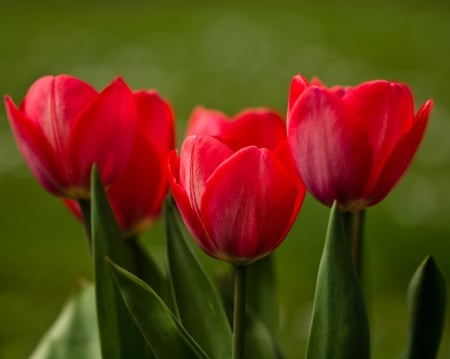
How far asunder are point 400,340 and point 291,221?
1.85 metres

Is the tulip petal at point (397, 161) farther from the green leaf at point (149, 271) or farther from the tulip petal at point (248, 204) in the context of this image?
the green leaf at point (149, 271)

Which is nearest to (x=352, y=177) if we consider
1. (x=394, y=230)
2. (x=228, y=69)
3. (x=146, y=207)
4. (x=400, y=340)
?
(x=146, y=207)

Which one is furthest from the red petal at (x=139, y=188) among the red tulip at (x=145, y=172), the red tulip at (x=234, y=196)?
the red tulip at (x=234, y=196)

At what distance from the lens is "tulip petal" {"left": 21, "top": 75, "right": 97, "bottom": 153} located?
967mm

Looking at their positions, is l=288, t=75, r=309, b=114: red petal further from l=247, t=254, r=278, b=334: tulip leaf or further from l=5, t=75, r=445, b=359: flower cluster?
l=247, t=254, r=278, b=334: tulip leaf

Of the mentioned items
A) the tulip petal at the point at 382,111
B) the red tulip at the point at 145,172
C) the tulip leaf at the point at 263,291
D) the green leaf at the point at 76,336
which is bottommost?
the green leaf at the point at 76,336

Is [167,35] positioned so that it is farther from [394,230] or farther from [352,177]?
[352,177]

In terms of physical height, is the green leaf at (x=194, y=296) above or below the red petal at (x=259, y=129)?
below

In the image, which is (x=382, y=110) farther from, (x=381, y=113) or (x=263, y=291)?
(x=263, y=291)

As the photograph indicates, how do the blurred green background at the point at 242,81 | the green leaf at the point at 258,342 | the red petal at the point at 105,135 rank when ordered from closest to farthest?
the red petal at the point at 105,135, the green leaf at the point at 258,342, the blurred green background at the point at 242,81

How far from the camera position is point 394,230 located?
3525mm

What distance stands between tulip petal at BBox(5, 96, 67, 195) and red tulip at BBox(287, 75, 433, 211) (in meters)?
0.24

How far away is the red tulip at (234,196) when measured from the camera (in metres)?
0.84

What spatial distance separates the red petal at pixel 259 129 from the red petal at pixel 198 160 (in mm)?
137
